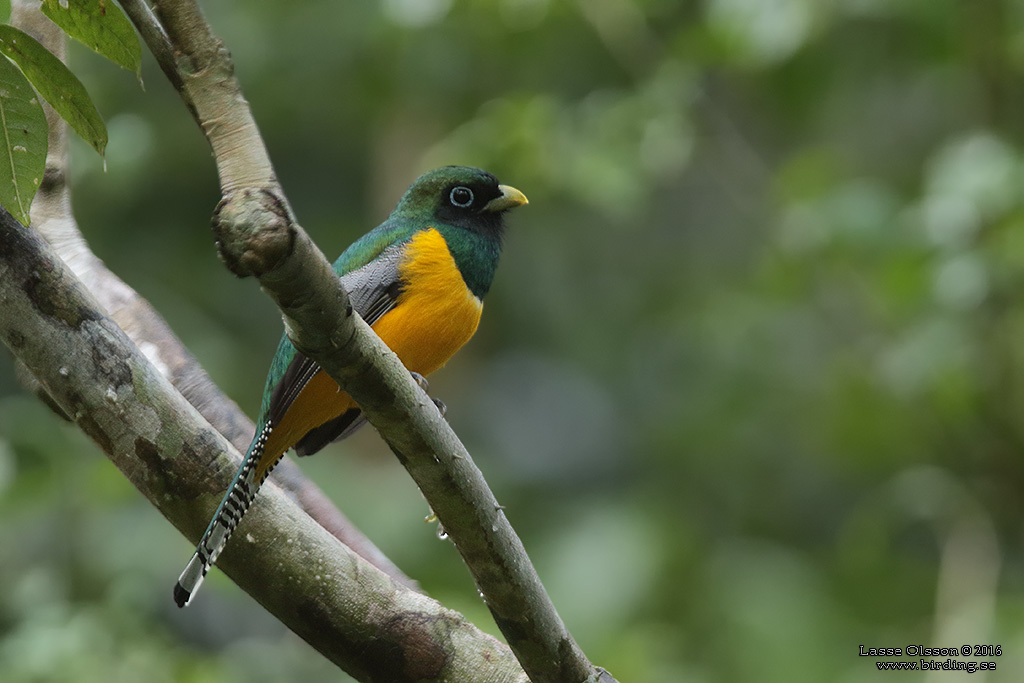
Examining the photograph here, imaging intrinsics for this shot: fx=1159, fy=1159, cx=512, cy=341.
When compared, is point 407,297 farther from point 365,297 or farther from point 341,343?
point 341,343

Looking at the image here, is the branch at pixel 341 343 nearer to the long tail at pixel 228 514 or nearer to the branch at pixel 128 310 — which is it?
the long tail at pixel 228 514

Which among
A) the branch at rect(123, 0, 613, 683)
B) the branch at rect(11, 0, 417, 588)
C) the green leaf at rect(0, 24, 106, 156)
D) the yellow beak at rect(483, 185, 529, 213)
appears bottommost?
the branch at rect(123, 0, 613, 683)

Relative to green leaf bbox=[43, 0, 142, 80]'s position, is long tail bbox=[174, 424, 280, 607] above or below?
below

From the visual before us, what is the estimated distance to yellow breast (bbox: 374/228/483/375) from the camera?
3.52m

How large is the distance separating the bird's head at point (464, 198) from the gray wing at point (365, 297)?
0.41 meters

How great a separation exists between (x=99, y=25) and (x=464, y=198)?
209 cm

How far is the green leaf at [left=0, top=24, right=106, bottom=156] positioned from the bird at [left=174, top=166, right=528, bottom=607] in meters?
0.95

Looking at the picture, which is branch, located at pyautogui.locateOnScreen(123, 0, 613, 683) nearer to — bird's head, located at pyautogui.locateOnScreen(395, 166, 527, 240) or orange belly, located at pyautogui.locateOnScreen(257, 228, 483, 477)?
orange belly, located at pyautogui.locateOnScreen(257, 228, 483, 477)

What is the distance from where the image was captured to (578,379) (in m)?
9.20

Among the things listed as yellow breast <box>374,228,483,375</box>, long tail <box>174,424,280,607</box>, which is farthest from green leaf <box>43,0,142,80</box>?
yellow breast <box>374,228,483,375</box>

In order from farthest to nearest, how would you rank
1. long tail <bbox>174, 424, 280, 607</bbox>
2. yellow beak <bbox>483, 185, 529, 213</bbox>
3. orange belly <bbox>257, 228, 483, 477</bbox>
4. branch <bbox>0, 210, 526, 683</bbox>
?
yellow beak <bbox>483, 185, 529, 213</bbox> < orange belly <bbox>257, 228, 483, 477</bbox> < long tail <bbox>174, 424, 280, 607</bbox> < branch <bbox>0, 210, 526, 683</bbox>

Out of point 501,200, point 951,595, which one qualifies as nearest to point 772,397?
point 951,595

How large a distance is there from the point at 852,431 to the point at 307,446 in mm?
3382

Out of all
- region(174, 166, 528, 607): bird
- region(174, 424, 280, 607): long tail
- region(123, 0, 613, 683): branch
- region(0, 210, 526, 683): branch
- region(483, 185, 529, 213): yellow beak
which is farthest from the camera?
region(483, 185, 529, 213): yellow beak
